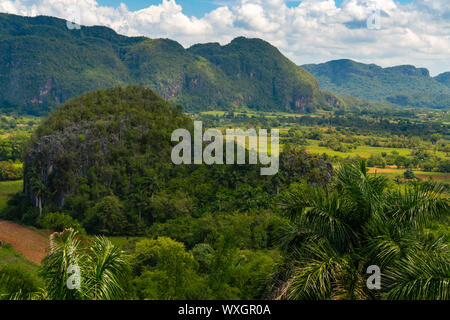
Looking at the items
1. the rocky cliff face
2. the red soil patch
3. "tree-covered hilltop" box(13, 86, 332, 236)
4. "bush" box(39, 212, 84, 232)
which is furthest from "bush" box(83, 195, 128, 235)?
the rocky cliff face

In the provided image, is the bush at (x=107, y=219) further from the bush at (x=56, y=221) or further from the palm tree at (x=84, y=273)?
the palm tree at (x=84, y=273)

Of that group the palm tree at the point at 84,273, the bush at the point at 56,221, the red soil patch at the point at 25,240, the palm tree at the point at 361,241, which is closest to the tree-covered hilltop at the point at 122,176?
the bush at the point at 56,221

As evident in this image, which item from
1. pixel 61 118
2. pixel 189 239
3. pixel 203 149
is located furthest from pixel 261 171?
pixel 61 118

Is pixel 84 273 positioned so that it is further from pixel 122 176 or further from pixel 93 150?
pixel 93 150

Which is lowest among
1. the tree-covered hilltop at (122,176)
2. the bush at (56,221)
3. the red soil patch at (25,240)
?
the red soil patch at (25,240)

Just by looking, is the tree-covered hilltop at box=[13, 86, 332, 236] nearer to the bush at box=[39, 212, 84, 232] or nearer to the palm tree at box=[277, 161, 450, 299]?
the bush at box=[39, 212, 84, 232]

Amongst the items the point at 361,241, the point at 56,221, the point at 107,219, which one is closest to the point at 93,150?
the point at 56,221
